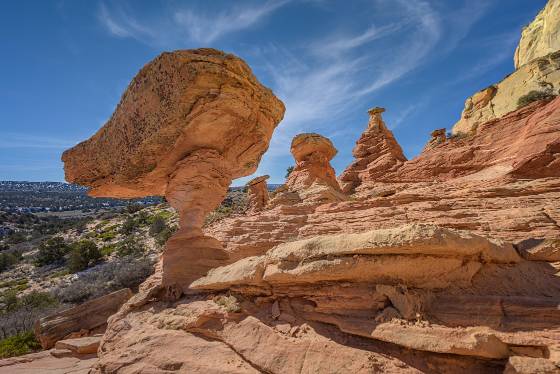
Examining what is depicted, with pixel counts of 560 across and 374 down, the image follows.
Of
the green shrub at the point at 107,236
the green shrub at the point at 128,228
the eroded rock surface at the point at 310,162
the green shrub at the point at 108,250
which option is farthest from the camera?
the green shrub at the point at 128,228

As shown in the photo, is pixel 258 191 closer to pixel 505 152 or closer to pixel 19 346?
pixel 505 152

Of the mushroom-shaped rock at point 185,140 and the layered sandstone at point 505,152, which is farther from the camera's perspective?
the layered sandstone at point 505,152

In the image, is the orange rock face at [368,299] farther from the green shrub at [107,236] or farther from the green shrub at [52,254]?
the green shrub at [107,236]

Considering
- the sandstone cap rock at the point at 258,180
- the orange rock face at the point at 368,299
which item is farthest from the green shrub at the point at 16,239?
the orange rock face at the point at 368,299

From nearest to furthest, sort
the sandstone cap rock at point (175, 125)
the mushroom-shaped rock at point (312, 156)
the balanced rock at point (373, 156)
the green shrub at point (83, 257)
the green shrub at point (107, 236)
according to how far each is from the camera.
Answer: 1. the sandstone cap rock at point (175, 125)
2. the mushroom-shaped rock at point (312, 156)
3. the balanced rock at point (373, 156)
4. the green shrub at point (83, 257)
5. the green shrub at point (107, 236)

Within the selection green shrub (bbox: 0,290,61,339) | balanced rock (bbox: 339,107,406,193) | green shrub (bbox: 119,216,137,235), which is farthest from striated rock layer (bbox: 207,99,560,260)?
green shrub (bbox: 119,216,137,235)

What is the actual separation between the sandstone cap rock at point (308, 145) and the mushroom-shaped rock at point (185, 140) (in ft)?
50.1

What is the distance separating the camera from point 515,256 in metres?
4.78

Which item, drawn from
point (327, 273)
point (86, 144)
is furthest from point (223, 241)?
point (327, 273)

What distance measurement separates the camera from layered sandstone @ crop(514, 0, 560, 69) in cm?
4502

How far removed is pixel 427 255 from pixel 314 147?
22225 mm

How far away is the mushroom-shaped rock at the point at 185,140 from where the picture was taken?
8.19 metres

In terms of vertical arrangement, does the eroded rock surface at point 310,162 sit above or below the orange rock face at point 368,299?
above

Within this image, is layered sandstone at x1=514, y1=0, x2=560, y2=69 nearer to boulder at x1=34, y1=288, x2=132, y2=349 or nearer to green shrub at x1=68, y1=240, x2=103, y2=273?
boulder at x1=34, y1=288, x2=132, y2=349
